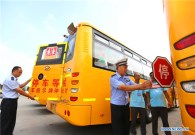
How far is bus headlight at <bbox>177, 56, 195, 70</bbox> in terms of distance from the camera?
1.57 m

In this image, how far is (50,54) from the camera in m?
6.44

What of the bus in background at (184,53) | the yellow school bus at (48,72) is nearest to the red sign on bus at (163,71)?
the bus in background at (184,53)

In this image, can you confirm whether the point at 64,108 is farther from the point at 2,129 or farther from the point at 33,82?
the point at 33,82

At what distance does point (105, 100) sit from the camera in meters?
4.32

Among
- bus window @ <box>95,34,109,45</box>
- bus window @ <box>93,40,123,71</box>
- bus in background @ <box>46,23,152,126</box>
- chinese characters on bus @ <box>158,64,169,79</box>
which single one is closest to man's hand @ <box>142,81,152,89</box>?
chinese characters on bus @ <box>158,64,169,79</box>

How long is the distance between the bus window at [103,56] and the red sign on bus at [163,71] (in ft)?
8.08

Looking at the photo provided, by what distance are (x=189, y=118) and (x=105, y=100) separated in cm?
278

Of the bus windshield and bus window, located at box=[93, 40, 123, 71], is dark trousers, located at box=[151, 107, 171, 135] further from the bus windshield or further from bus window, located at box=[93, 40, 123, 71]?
the bus windshield

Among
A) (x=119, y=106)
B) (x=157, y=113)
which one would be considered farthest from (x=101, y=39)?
(x=157, y=113)

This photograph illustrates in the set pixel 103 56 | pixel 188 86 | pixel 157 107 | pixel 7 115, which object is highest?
pixel 103 56

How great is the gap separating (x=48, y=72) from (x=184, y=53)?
5140mm

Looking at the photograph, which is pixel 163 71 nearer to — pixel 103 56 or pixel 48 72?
pixel 103 56

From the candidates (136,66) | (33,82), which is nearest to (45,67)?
(33,82)

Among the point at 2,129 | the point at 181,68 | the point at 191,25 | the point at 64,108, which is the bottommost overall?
the point at 2,129
